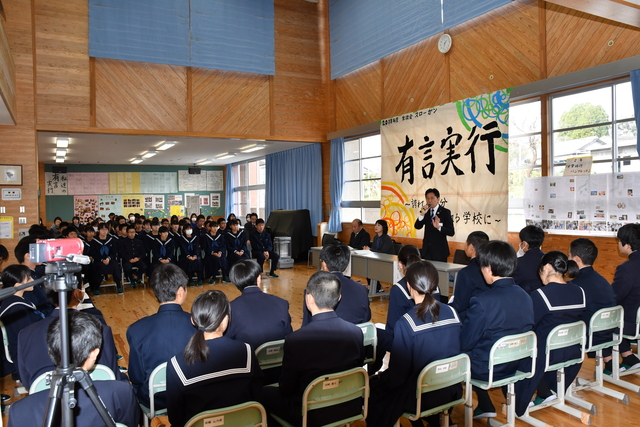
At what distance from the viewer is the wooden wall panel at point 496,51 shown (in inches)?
248

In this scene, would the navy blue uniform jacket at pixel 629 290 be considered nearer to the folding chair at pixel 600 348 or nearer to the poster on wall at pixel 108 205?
the folding chair at pixel 600 348

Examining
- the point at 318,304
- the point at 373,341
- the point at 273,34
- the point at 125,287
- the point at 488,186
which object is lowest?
the point at 125,287

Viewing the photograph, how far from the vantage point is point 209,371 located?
6.43 feet

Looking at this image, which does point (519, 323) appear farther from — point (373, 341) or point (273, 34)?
point (273, 34)

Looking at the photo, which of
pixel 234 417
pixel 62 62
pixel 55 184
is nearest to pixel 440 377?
pixel 234 417

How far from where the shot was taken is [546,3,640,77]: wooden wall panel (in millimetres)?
5242

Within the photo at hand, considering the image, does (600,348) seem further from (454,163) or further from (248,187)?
(248,187)

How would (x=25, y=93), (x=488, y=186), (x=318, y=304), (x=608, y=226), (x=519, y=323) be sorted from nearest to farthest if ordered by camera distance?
(x=318, y=304) → (x=519, y=323) → (x=608, y=226) → (x=488, y=186) → (x=25, y=93)

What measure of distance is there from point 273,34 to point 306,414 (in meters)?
9.05

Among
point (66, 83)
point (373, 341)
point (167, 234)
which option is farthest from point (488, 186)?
point (66, 83)

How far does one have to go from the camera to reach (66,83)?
8.04m

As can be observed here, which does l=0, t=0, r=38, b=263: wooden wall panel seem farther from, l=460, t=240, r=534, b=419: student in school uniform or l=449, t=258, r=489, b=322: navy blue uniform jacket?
l=460, t=240, r=534, b=419: student in school uniform

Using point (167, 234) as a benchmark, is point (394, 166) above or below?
above

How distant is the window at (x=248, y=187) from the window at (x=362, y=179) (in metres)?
4.67
